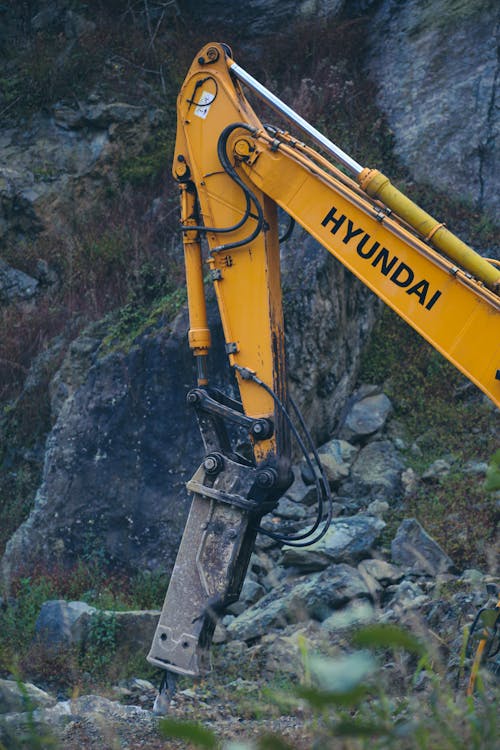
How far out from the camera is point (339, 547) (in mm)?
7078

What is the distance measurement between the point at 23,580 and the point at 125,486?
1.22 metres

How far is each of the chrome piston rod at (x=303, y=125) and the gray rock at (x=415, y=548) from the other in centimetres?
339

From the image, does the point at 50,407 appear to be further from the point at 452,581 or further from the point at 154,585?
the point at 452,581

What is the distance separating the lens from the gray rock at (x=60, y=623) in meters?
6.71

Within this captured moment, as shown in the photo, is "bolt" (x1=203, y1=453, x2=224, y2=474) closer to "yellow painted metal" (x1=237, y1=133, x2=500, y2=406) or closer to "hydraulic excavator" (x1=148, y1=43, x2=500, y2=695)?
"hydraulic excavator" (x1=148, y1=43, x2=500, y2=695)

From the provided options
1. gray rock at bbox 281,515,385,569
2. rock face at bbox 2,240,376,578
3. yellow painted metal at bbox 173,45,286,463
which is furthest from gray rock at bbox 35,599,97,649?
yellow painted metal at bbox 173,45,286,463

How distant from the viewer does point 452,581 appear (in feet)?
21.4

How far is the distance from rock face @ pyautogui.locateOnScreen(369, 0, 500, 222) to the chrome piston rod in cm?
688

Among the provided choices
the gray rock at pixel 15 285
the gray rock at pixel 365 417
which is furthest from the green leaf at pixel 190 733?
the gray rock at pixel 15 285

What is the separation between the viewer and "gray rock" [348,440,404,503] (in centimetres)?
838

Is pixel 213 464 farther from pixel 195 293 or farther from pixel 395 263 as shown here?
pixel 395 263

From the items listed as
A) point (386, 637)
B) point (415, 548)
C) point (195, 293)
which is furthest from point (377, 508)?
point (386, 637)

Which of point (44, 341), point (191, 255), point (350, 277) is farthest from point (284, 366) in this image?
point (44, 341)

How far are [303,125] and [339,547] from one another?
3.51 metres
